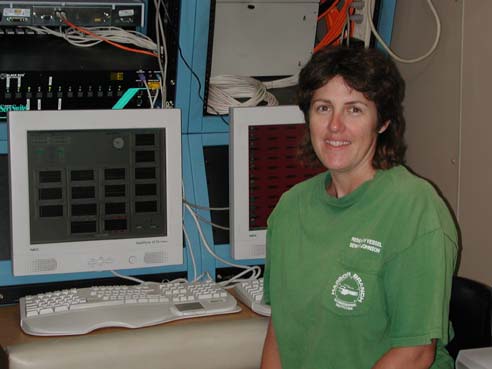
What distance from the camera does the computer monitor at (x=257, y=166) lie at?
2.12 m

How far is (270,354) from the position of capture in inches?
70.6

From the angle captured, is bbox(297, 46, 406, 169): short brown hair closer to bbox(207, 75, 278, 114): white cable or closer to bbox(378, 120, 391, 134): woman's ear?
bbox(378, 120, 391, 134): woman's ear

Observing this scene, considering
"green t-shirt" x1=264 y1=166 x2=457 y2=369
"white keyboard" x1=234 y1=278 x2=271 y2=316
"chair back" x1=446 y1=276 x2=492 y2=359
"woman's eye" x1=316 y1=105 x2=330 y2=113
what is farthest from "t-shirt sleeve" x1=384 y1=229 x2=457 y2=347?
"white keyboard" x1=234 y1=278 x2=271 y2=316

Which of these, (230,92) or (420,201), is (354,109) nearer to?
(420,201)

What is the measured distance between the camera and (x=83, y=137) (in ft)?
6.50

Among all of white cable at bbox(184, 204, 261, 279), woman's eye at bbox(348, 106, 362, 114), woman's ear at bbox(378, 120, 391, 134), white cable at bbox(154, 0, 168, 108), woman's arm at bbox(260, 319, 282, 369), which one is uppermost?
white cable at bbox(154, 0, 168, 108)

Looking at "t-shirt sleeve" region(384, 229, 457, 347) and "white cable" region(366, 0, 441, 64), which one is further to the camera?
"white cable" region(366, 0, 441, 64)

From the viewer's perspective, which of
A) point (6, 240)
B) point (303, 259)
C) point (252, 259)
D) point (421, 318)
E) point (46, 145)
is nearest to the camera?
point (421, 318)

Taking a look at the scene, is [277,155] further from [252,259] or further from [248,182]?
[252,259]

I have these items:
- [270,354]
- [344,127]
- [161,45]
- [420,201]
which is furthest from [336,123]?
[161,45]

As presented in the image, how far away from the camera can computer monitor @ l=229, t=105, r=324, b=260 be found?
6.94 feet

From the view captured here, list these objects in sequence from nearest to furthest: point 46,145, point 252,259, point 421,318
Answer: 1. point 421,318
2. point 46,145
3. point 252,259

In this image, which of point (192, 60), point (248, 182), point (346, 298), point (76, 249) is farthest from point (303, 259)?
point (192, 60)

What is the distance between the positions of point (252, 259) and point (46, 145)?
0.71 m
